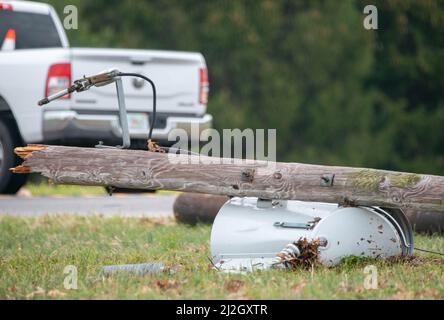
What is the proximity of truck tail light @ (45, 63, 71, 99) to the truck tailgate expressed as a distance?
8cm

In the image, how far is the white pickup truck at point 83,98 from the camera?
38.4 feet

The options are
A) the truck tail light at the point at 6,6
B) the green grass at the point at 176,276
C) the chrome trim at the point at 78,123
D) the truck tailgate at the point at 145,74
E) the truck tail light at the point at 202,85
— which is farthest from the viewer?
the truck tail light at the point at 6,6

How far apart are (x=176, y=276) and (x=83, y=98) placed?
205 inches

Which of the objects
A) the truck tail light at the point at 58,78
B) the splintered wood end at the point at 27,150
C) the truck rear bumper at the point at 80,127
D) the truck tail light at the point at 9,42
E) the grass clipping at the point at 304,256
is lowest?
the truck rear bumper at the point at 80,127

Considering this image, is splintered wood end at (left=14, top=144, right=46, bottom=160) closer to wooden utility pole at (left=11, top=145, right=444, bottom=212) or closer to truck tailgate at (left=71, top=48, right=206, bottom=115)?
wooden utility pole at (left=11, top=145, right=444, bottom=212)

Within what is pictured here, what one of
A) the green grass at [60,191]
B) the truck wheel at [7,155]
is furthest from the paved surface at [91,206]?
the green grass at [60,191]

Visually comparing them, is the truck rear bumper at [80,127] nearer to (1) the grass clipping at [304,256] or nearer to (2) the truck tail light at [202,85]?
(2) the truck tail light at [202,85]

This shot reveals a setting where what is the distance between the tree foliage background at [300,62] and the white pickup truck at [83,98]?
1355 centimetres

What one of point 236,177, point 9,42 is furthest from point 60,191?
point 236,177

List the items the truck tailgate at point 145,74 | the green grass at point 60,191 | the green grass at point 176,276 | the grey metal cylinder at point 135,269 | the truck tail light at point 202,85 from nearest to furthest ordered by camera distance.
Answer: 1. the green grass at point 176,276
2. the grey metal cylinder at point 135,269
3. the truck tailgate at point 145,74
4. the truck tail light at point 202,85
5. the green grass at point 60,191

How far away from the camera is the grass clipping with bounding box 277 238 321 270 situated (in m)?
6.97

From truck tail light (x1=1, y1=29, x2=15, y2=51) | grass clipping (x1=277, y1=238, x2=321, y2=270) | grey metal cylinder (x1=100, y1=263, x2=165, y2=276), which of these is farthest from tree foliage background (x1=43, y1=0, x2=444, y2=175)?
grass clipping (x1=277, y1=238, x2=321, y2=270)

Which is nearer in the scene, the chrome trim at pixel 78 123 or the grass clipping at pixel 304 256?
the grass clipping at pixel 304 256

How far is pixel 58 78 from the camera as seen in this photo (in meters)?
11.7
